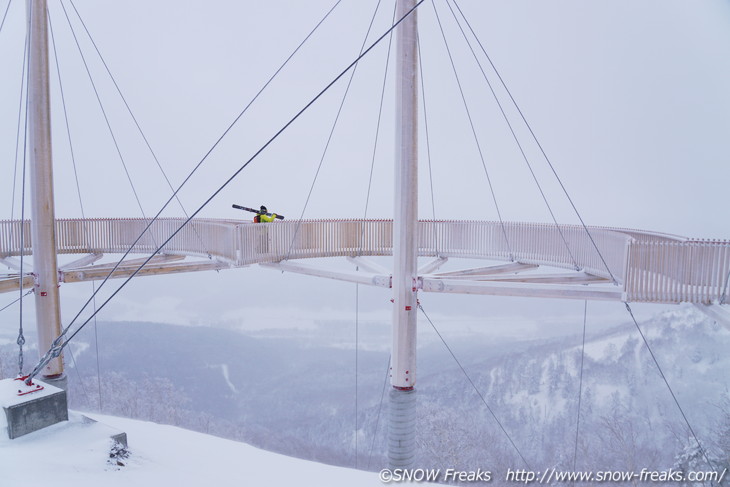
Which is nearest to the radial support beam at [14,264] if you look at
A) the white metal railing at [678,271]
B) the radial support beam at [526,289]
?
the radial support beam at [526,289]

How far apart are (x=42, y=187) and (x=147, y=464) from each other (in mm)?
11712

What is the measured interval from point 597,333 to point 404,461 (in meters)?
44.9

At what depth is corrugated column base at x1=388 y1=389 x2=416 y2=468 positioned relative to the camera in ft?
46.7

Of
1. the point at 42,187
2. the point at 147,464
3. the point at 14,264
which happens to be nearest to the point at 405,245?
the point at 147,464

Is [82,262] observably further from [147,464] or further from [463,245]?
[147,464]

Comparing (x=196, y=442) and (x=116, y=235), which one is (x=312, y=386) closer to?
(x=116, y=235)

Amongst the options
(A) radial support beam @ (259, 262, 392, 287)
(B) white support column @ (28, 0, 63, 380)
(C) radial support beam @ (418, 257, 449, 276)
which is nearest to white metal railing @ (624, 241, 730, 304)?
(C) radial support beam @ (418, 257, 449, 276)

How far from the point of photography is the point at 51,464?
5211 mm

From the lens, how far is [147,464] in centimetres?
568

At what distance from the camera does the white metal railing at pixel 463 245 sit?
454 inches

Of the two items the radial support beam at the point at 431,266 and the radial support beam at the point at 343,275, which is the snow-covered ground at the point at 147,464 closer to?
the radial support beam at the point at 343,275

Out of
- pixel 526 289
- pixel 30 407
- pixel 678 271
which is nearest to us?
pixel 30 407

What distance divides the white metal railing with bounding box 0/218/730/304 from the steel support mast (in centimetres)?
405

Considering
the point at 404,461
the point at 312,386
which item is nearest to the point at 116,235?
the point at 404,461
